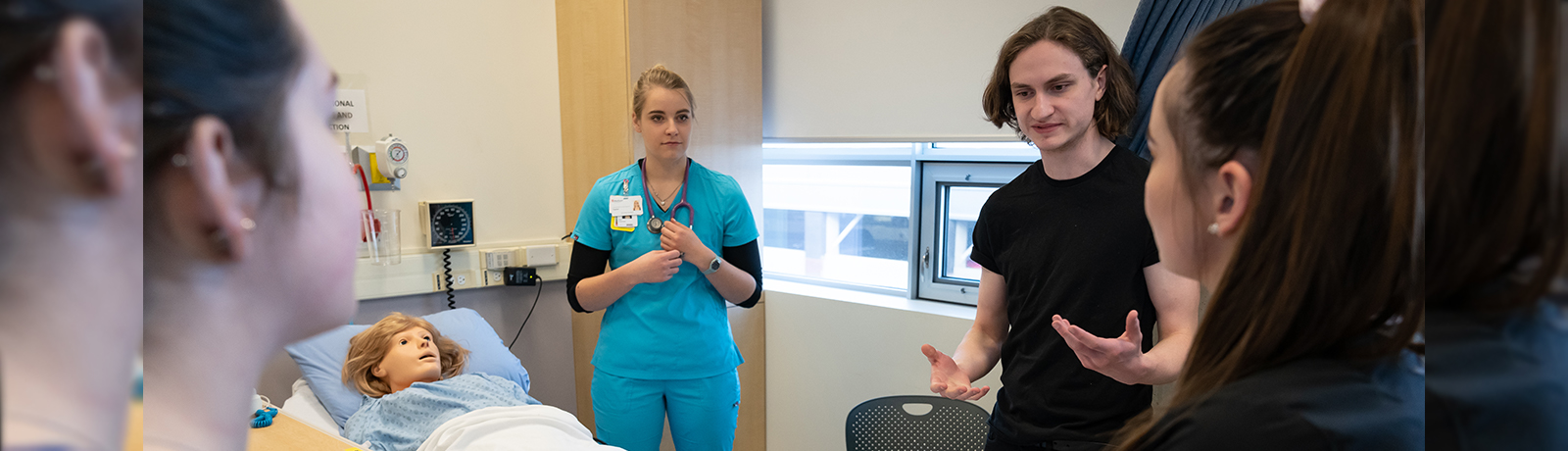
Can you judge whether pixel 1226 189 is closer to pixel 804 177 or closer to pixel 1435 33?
pixel 1435 33

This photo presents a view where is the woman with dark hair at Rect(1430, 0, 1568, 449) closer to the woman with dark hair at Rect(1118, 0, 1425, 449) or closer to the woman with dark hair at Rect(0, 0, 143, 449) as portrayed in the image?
the woman with dark hair at Rect(1118, 0, 1425, 449)

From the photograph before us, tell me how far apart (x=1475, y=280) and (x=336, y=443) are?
113cm

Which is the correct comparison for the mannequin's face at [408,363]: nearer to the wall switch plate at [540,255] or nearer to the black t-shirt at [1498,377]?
the wall switch plate at [540,255]

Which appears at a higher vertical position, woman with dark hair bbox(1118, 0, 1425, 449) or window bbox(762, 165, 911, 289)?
woman with dark hair bbox(1118, 0, 1425, 449)

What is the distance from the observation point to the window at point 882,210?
73.7 inches

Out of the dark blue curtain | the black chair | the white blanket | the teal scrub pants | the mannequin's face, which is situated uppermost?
the dark blue curtain

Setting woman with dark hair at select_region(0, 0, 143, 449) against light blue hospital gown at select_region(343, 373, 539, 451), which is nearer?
woman with dark hair at select_region(0, 0, 143, 449)

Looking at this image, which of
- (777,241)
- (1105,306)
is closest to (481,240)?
(777,241)

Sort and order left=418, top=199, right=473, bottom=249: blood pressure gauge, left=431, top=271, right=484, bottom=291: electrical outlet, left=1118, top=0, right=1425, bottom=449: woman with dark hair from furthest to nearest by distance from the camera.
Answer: left=431, top=271, right=484, bottom=291: electrical outlet
left=418, top=199, right=473, bottom=249: blood pressure gauge
left=1118, top=0, right=1425, bottom=449: woman with dark hair

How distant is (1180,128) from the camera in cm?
30

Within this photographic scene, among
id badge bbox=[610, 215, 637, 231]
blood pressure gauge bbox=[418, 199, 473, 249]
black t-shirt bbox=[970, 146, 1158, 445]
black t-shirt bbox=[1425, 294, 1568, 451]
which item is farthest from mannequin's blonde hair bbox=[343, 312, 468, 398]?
black t-shirt bbox=[1425, 294, 1568, 451]

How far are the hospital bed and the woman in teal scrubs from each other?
0.16 m

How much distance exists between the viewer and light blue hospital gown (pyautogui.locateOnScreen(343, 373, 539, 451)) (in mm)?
1283

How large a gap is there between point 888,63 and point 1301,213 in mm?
1683
